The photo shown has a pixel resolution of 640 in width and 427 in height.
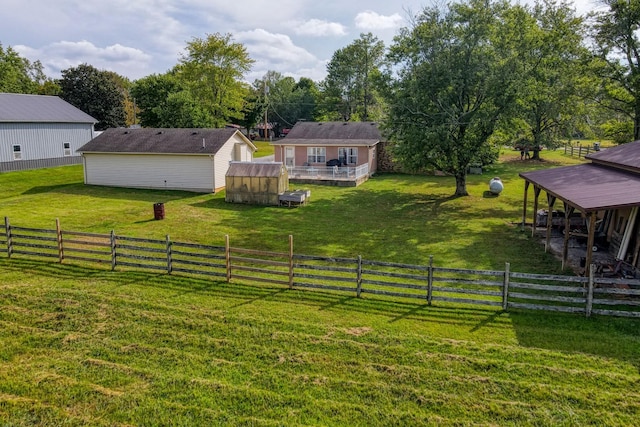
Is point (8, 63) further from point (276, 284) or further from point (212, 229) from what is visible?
point (276, 284)

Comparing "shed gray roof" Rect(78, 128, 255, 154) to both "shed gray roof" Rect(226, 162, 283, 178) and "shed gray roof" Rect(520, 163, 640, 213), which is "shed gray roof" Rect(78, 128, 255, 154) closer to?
"shed gray roof" Rect(226, 162, 283, 178)

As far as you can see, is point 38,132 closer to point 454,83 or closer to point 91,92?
point 91,92

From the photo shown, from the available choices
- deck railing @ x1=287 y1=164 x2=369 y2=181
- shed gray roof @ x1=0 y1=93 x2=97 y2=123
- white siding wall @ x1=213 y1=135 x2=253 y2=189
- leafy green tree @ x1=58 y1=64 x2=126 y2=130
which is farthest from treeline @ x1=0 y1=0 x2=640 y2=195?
leafy green tree @ x1=58 y1=64 x2=126 y2=130

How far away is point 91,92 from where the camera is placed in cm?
5191

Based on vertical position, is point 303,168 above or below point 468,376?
above

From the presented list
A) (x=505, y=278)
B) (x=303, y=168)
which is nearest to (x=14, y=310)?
(x=505, y=278)

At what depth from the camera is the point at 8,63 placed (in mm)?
59469

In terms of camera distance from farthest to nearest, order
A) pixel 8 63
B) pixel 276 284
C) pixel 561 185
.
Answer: pixel 8 63
pixel 561 185
pixel 276 284

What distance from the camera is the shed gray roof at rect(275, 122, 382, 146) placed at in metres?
37.2

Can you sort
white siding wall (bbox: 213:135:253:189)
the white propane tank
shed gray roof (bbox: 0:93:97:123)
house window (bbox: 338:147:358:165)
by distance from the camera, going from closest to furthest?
the white propane tank, white siding wall (bbox: 213:135:253:189), shed gray roof (bbox: 0:93:97:123), house window (bbox: 338:147:358:165)

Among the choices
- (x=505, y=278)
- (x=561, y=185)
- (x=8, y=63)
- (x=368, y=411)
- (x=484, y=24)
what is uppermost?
(x=8, y=63)

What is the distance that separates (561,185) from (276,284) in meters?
10.9

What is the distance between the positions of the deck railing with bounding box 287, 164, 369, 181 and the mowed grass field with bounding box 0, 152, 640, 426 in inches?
659

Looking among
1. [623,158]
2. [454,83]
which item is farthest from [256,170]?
[623,158]
